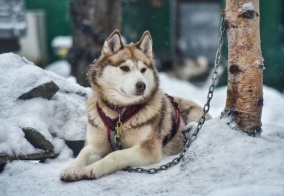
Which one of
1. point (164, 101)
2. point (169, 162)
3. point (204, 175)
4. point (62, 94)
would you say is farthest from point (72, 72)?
point (204, 175)

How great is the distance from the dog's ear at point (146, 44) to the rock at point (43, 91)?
916 millimetres

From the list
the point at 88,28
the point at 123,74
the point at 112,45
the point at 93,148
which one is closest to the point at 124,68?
the point at 123,74

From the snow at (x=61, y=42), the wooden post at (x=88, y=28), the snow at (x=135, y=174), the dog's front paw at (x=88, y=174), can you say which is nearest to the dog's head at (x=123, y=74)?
the snow at (x=135, y=174)

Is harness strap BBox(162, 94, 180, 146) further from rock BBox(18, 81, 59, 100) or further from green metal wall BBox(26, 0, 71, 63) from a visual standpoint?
green metal wall BBox(26, 0, 71, 63)

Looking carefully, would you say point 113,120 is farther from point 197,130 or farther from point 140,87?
point 197,130

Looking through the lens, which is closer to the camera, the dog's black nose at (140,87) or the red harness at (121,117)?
the dog's black nose at (140,87)

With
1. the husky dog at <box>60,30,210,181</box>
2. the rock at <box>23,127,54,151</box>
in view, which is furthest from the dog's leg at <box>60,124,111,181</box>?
the rock at <box>23,127,54,151</box>

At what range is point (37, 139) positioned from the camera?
11.7ft

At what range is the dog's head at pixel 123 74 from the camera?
3.50 m

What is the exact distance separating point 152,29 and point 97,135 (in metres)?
8.80

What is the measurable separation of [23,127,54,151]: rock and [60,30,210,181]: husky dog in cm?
32

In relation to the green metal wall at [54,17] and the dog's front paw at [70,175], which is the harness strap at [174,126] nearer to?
the dog's front paw at [70,175]

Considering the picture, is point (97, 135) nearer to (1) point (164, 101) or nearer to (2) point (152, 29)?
(1) point (164, 101)

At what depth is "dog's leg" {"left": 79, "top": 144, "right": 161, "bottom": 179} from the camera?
121 inches
